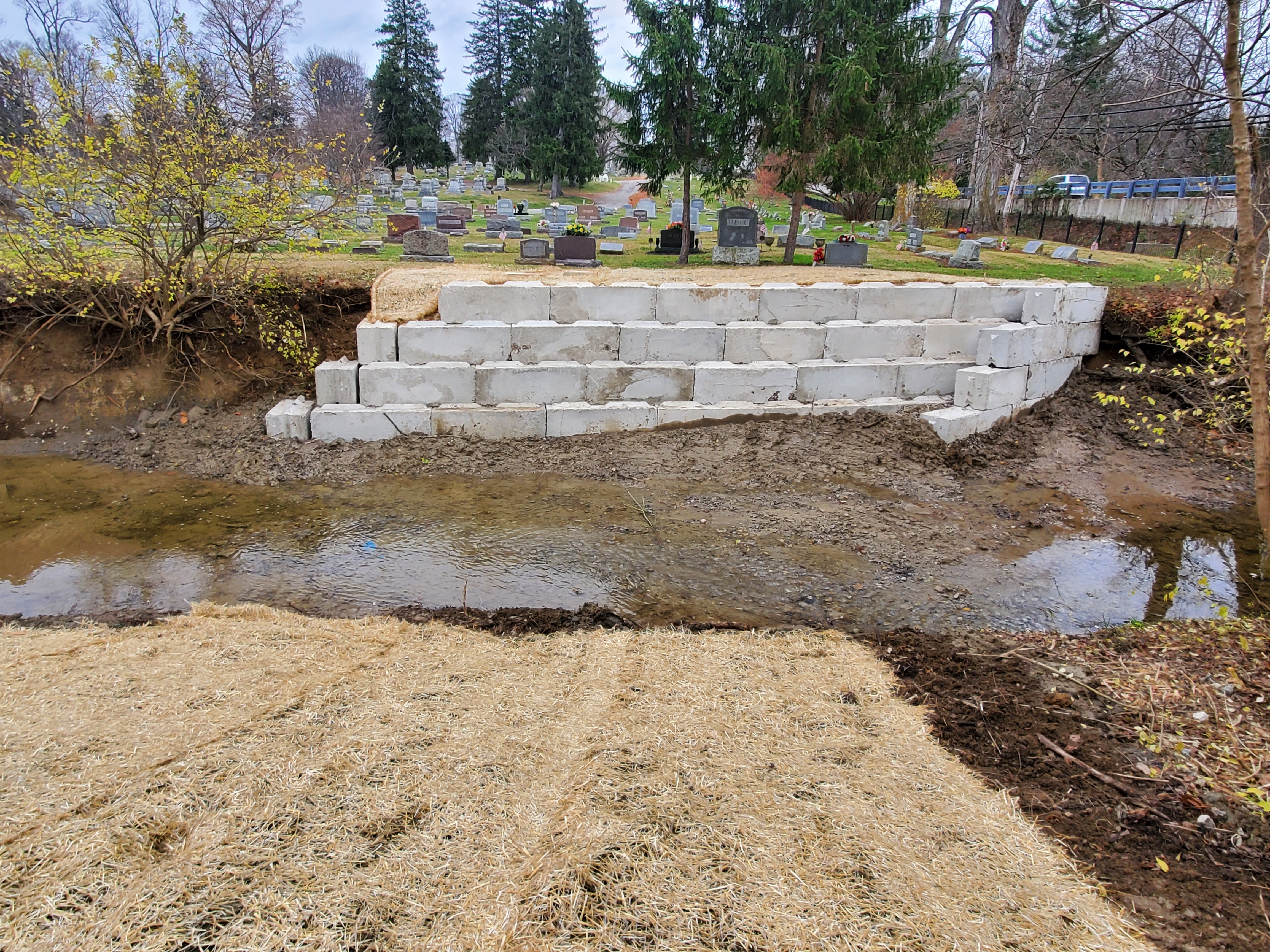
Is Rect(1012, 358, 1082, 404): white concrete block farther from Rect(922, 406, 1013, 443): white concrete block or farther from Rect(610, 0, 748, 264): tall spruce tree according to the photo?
Rect(610, 0, 748, 264): tall spruce tree

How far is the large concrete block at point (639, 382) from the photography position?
925cm

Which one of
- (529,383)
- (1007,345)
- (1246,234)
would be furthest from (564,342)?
(1246,234)

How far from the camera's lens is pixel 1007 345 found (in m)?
9.74

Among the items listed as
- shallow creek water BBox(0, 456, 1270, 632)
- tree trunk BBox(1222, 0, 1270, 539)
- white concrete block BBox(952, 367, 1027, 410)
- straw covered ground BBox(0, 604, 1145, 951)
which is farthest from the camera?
white concrete block BBox(952, 367, 1027, 410)

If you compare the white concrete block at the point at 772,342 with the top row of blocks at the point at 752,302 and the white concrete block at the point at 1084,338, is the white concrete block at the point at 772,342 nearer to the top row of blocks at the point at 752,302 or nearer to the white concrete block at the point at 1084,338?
the top row of blocks at the point at 752,302

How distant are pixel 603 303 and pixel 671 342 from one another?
1.01 metres

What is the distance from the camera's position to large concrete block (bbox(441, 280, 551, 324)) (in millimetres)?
9172

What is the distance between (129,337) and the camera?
968cm

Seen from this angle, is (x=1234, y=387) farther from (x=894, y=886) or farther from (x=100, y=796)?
(x=100, y=796)

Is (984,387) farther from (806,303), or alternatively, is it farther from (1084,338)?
(1084,338)

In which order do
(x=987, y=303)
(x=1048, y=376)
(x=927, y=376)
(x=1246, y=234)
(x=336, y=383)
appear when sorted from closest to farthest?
1. (x=1246, y=234)
2. (x=336, y=383)
3. (x=927, y=376)
4. (x=987, y=303)
5. (x=1048, y=376)

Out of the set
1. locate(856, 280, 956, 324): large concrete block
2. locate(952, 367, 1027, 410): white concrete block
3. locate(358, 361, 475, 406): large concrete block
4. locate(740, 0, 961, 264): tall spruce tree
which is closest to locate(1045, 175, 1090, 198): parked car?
locate(740, 0, 961, 264): tall spruce tree

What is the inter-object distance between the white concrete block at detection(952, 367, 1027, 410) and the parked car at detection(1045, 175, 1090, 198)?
2383 centimetres

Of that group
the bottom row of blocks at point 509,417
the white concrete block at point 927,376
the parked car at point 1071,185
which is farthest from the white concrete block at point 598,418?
the parked car at point 1071,185
